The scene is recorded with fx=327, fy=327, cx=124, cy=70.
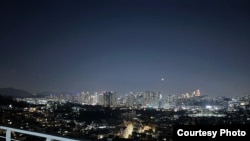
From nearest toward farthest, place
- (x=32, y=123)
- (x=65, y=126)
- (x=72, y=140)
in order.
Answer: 1. (x=72, y=140)
2. (x=32, y=123)
3. (x=65, y=126)

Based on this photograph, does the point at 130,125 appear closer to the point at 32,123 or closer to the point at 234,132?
the point at 32,123

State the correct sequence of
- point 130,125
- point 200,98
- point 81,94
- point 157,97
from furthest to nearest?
point 81,94, point 157,97, point 200,98, point 130,125

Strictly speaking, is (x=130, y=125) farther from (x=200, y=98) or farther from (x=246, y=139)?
(x=246, y=139)

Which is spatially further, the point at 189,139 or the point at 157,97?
the point at 157,97

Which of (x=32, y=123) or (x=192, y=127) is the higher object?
(x=192, y=127)

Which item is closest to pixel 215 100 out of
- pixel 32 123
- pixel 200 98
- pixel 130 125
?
pixel 200 98

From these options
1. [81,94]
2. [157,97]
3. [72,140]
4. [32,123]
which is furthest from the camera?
[81,94]

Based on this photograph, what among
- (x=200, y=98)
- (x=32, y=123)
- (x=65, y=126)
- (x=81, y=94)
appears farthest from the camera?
(x=81, y=94)

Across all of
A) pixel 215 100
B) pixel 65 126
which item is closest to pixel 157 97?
pixel 215 100

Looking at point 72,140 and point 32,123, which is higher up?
point 72,140
